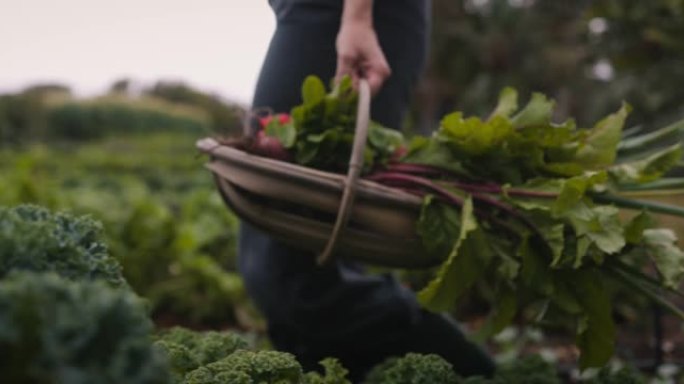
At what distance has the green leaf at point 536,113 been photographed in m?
2.07

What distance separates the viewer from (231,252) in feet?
18.4

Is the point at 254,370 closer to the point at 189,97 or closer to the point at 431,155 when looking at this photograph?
the point at 431,155

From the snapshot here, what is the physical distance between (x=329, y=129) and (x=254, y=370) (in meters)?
0.78

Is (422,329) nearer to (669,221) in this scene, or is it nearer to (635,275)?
(635,275)

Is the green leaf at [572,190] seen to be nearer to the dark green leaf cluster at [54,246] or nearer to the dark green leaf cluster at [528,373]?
the dark green leaf cluster at [528,373]

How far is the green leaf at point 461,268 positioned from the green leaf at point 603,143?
12.7 inches

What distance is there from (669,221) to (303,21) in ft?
11.7

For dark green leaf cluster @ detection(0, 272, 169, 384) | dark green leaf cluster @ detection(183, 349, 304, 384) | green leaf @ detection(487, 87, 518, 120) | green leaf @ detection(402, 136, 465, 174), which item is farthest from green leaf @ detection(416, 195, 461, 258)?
dark green leaf cluster @ detection(0, 272, 169, 384)

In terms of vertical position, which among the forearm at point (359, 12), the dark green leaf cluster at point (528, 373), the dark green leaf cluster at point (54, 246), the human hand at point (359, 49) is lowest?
the dark green leaf cluster at point (528, 373)

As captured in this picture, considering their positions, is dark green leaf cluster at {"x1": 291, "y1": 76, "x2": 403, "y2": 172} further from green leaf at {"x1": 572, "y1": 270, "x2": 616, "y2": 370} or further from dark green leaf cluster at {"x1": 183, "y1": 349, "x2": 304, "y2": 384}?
dark green leaf cluster at {"x1": 183, "y1": 349, "x2": 304, "y2": 384}

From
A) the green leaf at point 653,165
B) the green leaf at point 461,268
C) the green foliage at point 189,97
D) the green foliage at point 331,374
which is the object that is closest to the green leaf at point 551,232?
the green leaf at point 461,268

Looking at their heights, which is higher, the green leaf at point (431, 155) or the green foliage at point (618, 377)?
the green leaf at point (431, 155)

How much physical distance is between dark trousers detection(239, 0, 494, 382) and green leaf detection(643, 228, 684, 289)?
2.69 feet

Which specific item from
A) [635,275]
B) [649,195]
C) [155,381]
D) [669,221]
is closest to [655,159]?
[649,195]
